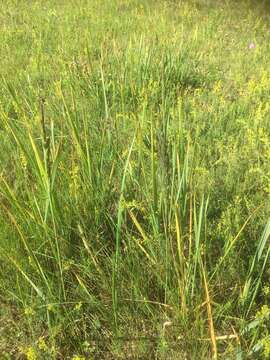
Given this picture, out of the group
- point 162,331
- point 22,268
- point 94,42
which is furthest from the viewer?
point 94,42

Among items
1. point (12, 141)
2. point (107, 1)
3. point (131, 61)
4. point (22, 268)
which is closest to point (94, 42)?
point (131, 61)

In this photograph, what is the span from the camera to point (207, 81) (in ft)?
11.6

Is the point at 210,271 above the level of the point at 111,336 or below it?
above

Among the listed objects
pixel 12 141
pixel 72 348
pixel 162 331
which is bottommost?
pixel 72 348

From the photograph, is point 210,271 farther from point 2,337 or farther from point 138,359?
point 2,337

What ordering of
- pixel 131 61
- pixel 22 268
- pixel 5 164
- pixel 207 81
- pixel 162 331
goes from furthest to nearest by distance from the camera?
pixel 207 81
pixel 131 61
pixel 5 164
pixel 22 268
pixel 162 331

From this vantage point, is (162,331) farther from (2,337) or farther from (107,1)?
(107,1)

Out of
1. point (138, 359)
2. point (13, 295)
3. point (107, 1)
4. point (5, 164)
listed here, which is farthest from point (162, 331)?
point (107, 1)

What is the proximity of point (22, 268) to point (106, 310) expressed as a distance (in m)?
0.34

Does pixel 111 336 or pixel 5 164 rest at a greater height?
pixel 5 164

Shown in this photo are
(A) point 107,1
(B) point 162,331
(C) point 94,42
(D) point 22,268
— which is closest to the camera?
(B) point 162,331

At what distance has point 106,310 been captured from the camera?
4.80 ft

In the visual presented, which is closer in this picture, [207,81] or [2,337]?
[2,337]

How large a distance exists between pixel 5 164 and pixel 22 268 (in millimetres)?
856
